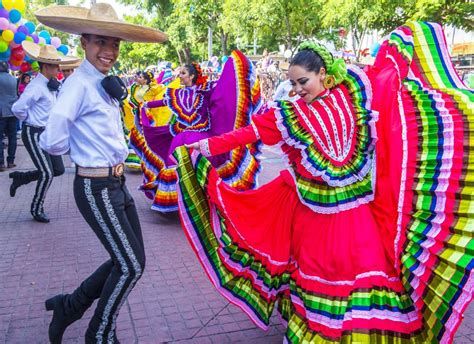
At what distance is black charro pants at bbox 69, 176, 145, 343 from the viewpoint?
2.69 meters

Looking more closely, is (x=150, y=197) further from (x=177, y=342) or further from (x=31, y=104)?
(x=177, y=342)

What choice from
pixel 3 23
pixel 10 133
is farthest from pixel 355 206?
pixel 10 133

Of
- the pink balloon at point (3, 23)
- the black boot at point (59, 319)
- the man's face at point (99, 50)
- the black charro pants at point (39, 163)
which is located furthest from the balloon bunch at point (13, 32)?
the black boot at point (59, 319)

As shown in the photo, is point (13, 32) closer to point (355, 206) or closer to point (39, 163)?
point (39, 163)

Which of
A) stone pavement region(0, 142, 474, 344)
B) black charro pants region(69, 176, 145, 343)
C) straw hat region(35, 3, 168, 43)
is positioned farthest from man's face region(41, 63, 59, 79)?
black charro pants region(69, 176, 145, 343)

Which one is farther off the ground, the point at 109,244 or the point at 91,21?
the point at 91,21

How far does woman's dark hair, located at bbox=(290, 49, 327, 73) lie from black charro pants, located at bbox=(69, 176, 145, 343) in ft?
4.18

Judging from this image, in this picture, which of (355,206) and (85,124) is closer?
(85,124)

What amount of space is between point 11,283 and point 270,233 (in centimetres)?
245

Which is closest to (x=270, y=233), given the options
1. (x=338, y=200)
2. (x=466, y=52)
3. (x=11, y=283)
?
(x=338, y=200)

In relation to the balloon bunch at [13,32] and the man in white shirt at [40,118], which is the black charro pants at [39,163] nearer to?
the man in white shirt at [40,118]

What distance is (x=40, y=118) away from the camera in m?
5.74

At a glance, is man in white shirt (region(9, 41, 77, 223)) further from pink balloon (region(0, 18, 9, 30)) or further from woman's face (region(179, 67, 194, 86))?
pink balloon (region(0, 18, 9, 30))

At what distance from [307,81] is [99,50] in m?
1.23
